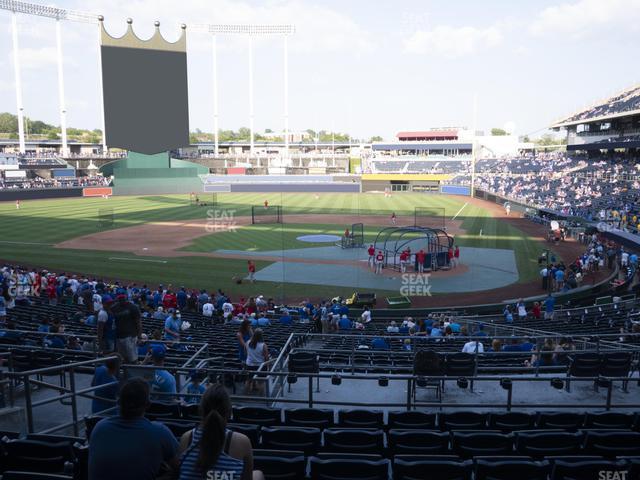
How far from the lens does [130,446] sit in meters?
3.20

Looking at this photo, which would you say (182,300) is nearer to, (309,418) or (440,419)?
(309,418)

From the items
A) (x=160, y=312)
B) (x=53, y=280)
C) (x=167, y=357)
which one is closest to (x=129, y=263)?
(x=53, y=280)

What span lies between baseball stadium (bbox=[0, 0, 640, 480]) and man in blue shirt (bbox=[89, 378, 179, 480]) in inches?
0.5

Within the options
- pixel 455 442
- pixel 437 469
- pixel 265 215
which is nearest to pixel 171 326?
pixel 455 442

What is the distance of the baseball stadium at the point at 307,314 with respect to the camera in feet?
15.2

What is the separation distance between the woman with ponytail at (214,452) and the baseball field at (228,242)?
20543mm

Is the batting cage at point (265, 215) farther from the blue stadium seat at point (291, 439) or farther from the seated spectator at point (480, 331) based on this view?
the blue stadium seat at point (291, 439)

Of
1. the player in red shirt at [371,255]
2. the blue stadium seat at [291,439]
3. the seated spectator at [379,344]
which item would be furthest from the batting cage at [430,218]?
the blue stadium seat at [291,439]

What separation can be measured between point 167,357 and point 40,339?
3.94 metres

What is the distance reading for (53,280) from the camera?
22.9 metres

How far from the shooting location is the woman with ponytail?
3.08 m

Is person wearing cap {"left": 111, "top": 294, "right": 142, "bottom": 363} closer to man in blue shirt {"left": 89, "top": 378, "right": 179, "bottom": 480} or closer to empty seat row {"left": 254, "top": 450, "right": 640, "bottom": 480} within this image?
empty seat row {"left": 254, "top": 450, "right": 640, "bottom": 480}

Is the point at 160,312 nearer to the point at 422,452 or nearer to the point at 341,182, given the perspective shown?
the point at 422,452

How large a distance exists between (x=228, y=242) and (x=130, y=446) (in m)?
34.3
